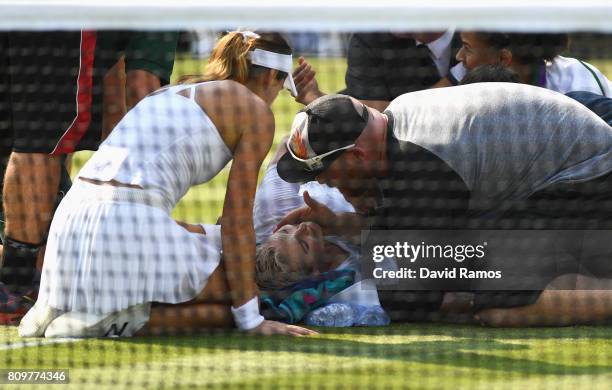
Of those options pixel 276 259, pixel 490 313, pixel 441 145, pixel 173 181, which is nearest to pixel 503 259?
pixel 490 313

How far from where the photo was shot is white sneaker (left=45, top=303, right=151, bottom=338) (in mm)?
4746

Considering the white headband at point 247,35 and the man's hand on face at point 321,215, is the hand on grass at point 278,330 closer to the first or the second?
the man's hand on face at point 321,215

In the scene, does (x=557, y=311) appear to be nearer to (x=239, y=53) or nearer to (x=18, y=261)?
(x=239, y=53)

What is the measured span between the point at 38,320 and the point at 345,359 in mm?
1301

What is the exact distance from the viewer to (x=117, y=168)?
4.82m

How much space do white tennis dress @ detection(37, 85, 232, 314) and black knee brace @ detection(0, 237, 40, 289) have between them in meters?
0.58

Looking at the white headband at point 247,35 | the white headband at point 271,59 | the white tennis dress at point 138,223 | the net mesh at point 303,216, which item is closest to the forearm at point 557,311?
the net mesh at point 303,216

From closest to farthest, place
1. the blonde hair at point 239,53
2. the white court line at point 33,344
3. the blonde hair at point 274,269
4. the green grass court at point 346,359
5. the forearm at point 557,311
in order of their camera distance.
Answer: the green grass court at point 346,359 → the white court line at point 33,344 → the forearm at point 557,311 → the blonde hair at point 239,53 → the blonde hair at point 274,269

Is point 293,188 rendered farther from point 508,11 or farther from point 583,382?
point 583,382

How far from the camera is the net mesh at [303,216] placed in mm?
4719

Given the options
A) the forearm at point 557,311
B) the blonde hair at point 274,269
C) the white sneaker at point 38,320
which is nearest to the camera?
the white sneaker at point 38,320

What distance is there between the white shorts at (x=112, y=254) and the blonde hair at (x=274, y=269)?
45 centimetres

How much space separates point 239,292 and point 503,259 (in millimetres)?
1124

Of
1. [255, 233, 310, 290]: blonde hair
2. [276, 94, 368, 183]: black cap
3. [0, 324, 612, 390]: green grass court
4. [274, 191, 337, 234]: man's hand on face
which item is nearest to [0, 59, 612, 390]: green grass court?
[0, 324, 612, 390]: green grass court
